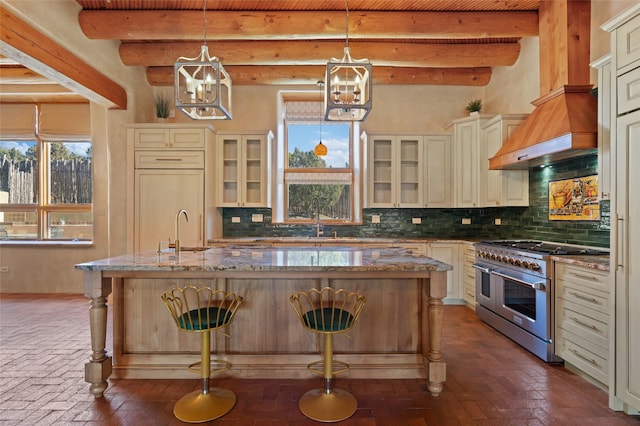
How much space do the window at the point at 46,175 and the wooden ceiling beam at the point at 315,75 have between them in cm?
183

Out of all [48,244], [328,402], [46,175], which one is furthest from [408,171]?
[46,175]

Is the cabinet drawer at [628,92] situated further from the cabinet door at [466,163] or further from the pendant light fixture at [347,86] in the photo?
the cabinet door at [466,163]

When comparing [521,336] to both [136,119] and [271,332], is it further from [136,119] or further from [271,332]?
[136,119]

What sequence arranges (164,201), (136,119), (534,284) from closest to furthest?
1. (534,284)
2. (164,201)
3. (136,119)

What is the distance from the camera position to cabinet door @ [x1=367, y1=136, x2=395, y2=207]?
5277 millimetres

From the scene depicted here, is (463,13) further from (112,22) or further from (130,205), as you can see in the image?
(130,205)

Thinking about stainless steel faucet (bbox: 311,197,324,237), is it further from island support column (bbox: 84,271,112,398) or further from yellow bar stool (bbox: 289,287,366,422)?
island support column (bbox: 84,271,112,398)

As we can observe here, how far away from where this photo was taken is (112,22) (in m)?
3.92

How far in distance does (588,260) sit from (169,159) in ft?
16.3

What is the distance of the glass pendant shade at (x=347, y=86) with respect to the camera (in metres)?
2.24

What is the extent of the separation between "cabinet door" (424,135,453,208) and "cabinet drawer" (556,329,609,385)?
257 cm

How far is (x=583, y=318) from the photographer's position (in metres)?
2.70

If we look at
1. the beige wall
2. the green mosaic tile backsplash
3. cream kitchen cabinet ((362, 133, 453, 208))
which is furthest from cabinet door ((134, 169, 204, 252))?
cream kitchen cabinet ((362, 133, 453, 208))

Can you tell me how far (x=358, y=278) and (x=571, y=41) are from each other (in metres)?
3.24
